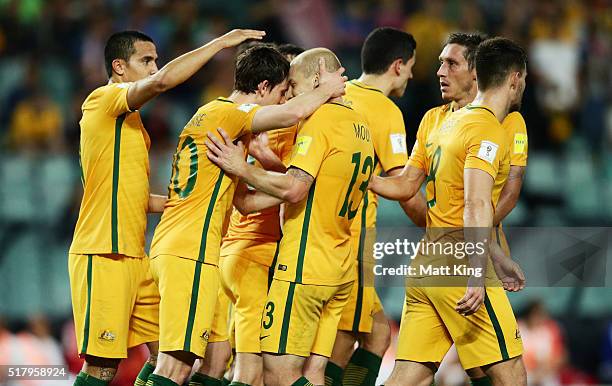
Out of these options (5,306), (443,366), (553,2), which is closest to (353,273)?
(443,366)

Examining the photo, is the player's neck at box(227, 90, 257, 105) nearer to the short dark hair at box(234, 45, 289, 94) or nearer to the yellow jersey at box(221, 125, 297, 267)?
the short dark hair at box(234, 45, 289, 94)

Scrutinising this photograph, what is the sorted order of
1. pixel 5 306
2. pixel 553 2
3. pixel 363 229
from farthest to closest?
pixel 553 2, pixel 5 306, pixel 363 229

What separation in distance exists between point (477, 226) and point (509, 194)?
1007 millimetres

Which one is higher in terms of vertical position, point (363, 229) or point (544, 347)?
point (363, 229)

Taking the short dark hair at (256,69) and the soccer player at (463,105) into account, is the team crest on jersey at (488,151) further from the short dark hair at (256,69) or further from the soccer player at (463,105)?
the short dark hair at (256,69)

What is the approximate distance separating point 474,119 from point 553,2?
330 inches

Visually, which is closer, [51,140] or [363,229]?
[363,229]

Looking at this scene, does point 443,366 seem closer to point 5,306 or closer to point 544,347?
point 544,347

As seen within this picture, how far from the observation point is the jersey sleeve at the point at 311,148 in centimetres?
596

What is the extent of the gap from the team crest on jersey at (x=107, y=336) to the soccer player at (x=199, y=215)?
35 centimetres

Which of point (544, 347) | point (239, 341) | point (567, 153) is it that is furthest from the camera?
point (567, 153)

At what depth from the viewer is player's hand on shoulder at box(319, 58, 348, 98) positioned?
615cm

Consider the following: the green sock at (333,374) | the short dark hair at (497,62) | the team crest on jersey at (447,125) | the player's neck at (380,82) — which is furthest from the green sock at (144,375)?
the short dark hair at (497,62)

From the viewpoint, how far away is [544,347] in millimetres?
10664
